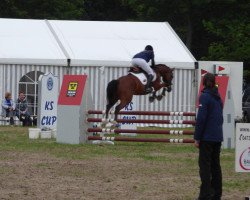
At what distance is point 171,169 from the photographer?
16.6 metres

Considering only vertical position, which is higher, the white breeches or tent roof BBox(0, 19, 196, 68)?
tent roof BBox(0, 19, 196, 68)

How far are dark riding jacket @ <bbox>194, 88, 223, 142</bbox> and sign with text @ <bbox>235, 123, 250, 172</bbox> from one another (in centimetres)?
31

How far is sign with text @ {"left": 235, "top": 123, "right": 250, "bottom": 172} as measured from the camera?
1223 cm

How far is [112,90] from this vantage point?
2297 centimetres

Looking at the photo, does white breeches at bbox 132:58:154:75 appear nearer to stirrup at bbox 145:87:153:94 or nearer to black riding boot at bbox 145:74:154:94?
black riding boot at bbox 145:74:154:94

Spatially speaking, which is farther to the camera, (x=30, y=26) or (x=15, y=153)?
(x=30, y=26)

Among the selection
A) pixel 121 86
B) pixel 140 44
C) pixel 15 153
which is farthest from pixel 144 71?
pixel 140 44

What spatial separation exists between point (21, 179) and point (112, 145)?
8.22m

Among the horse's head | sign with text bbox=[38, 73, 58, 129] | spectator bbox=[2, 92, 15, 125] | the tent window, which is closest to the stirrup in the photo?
the horse's head

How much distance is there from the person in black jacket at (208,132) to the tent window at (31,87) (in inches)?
854

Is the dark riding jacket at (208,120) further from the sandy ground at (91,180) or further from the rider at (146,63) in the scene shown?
the rider at (146,63)

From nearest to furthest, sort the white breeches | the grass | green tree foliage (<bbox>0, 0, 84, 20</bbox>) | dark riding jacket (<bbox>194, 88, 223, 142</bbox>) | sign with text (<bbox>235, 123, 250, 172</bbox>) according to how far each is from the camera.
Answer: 1. dark riding jacket (<bbox>194, 88, 223, 142</bbox>)
2. sign with text (<bbox>235, 123, 250, 172</bbox>)
3. the grass
4. the white breeches
5. green tree foliage (<bbox>0, 0, 84, 20</bbox>)

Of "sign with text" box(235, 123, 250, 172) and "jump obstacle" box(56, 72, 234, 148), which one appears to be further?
"jump obstacle" box(56, 72, 234, 148)

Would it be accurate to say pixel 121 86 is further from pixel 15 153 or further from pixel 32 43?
pixel 32 43
